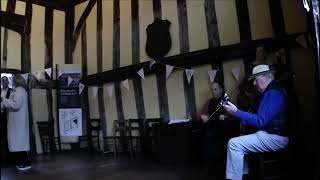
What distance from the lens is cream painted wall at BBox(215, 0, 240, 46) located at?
5160 mm

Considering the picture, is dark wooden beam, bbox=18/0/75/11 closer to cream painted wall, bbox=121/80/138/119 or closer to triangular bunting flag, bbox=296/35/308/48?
cream painted wall, bbox=121/80/138/119

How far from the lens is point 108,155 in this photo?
20.7ft

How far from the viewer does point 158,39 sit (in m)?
6.09

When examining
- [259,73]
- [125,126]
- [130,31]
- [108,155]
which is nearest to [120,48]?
[130,31]

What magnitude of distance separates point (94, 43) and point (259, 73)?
13.7ft

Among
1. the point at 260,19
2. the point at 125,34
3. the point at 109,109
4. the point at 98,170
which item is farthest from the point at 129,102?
the point at 260,19

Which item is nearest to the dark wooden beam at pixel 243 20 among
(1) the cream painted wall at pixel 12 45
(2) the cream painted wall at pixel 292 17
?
(2) the cream painted wall at pixel 292 17

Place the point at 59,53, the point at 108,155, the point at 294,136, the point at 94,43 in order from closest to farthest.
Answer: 1. the point at 294,136
2. the point at 59,53
3. the point at 108,155
4. the point at 94,43

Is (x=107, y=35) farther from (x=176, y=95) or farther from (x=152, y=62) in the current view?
(x=176, y=95)

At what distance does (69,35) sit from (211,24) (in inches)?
83.0

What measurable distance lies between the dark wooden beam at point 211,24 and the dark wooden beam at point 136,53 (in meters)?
1.47

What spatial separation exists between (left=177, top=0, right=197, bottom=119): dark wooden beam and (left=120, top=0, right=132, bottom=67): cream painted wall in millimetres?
1157

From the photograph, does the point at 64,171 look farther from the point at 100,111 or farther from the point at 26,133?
the point at 100,111

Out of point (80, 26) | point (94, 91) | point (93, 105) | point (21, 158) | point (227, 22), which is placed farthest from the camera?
point (93, 105)
